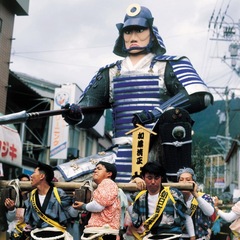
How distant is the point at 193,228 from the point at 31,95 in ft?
53.4

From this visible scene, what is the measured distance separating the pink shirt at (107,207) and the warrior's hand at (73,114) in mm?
2650

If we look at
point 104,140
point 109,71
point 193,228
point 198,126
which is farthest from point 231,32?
point 198,126

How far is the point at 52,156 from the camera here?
867 inches

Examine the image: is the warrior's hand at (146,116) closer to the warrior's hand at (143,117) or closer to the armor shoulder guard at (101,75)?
the warrior's hand at (143,117)

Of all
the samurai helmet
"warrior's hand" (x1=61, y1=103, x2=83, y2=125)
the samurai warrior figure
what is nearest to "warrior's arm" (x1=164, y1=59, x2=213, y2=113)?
the samurai warrior figure

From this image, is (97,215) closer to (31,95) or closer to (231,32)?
(31,95)

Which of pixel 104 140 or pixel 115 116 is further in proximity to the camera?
pixel 104 140

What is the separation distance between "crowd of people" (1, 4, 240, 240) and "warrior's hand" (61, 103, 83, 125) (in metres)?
0.01

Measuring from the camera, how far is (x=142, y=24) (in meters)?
8.15

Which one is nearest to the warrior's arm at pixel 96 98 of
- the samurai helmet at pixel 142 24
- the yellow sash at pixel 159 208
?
the samurai helmet at pixel 142 24

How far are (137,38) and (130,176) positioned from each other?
6.93 ft

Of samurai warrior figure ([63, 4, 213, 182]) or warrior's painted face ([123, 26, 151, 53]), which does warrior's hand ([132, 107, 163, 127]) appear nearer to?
samurai warrior figure ([63, 4, 213, 182])

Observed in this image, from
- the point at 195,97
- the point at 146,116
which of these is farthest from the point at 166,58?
the point at 146,116

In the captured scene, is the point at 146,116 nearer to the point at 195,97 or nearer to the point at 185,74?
the point at 195,97
